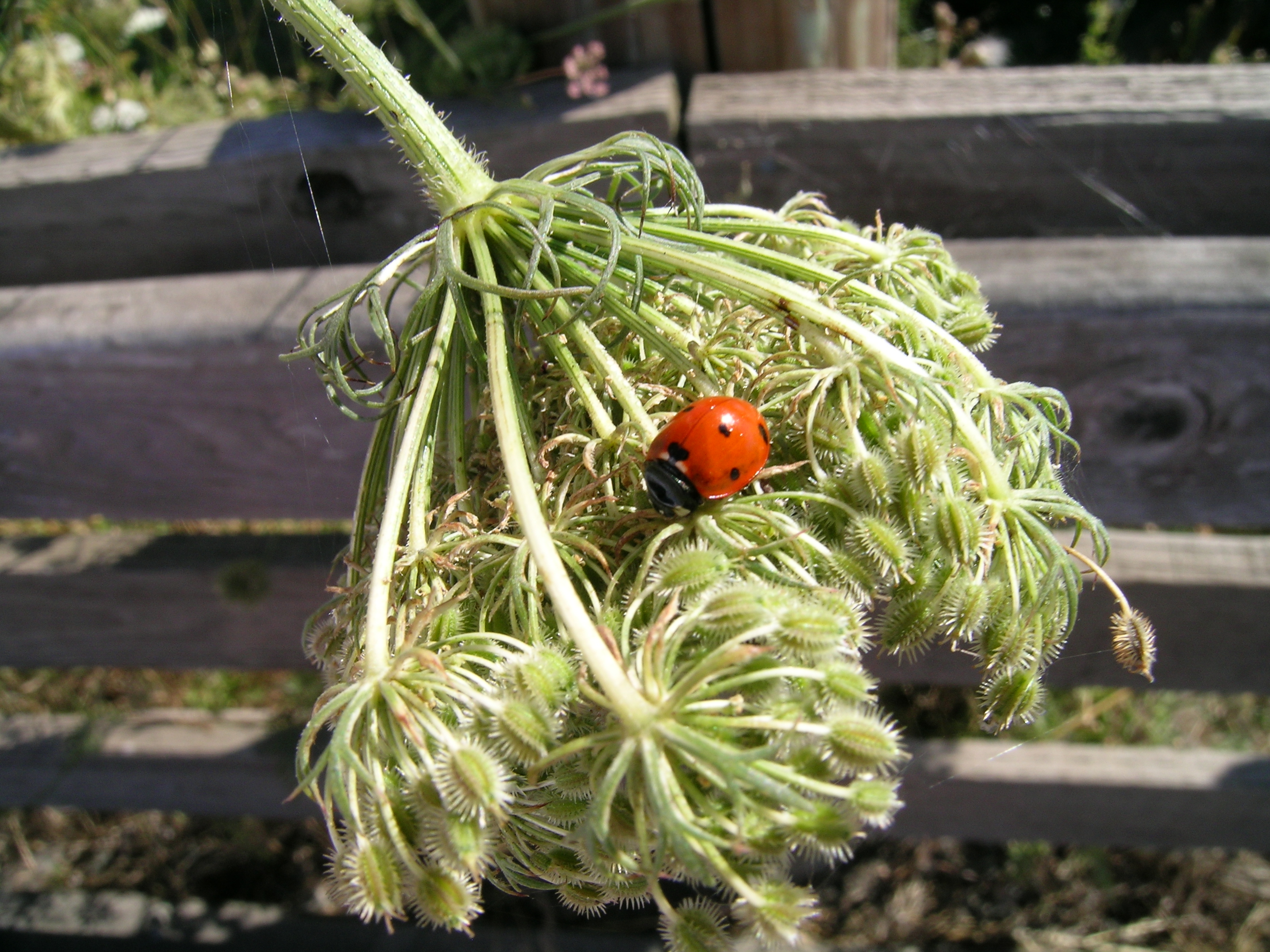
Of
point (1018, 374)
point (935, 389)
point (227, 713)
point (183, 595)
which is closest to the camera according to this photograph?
point (935, 389)

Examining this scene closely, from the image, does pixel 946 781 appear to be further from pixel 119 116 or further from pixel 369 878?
pixel 119 116

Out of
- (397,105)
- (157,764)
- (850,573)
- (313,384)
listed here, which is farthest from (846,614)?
(157,764)

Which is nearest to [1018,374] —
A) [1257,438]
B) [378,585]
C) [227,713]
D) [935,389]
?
[1257,438]

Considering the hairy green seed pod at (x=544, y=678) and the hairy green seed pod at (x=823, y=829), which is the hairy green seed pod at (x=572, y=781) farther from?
the hairy green seed pod at (x=823, y=829)

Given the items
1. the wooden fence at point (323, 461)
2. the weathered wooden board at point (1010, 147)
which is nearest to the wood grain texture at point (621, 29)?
the weathered wooden board at point (1010, 147)

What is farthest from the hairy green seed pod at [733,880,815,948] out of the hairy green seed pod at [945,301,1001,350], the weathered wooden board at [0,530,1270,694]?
the weathered wooden board at [0,530,1270,694]

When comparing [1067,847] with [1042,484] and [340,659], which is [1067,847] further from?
[340,659]
